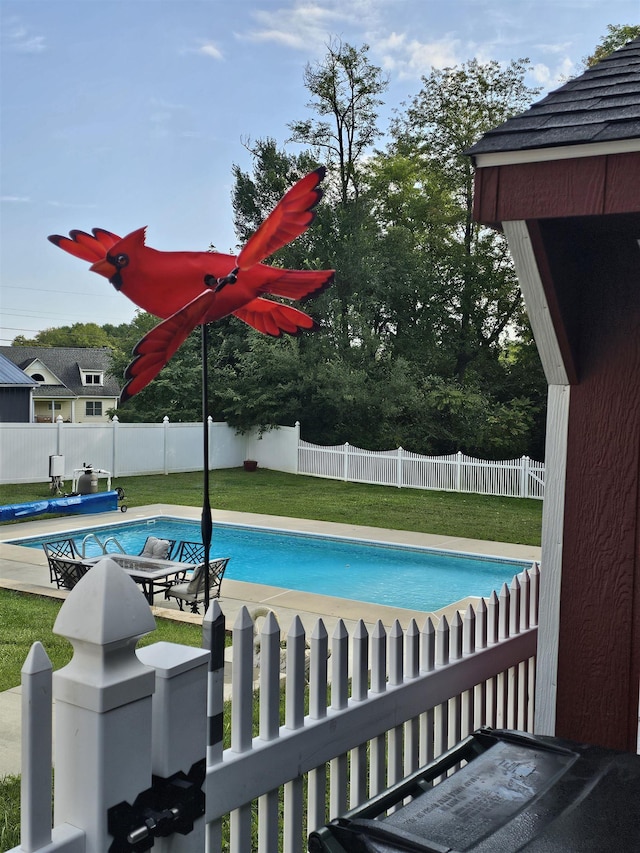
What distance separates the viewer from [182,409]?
22328 mm

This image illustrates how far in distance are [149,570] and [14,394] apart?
1707cm

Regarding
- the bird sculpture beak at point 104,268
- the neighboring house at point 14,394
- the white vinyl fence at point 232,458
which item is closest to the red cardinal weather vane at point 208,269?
the bird sculpture beak at point 104,268

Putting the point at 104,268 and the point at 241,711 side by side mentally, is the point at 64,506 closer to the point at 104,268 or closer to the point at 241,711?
the point at 104,268

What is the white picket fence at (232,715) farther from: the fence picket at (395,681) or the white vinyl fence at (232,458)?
the white vinyl fence at (232,458)

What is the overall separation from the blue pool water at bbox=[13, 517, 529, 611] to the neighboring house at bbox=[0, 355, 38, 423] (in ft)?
38.6

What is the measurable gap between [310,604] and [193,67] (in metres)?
34.5

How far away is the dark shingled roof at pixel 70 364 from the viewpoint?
115ft

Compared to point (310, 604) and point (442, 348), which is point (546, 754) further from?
point (442, 348)

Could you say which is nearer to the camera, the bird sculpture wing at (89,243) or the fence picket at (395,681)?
the fence picket at (395,681)

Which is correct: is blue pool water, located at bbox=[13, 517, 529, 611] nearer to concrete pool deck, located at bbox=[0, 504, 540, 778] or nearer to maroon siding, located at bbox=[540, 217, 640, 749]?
concrete pool deck, located at bbox=[0, 504, 540, 778]

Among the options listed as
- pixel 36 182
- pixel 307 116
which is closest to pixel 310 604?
pixel 307 116

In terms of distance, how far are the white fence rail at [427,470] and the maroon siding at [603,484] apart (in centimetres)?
1291

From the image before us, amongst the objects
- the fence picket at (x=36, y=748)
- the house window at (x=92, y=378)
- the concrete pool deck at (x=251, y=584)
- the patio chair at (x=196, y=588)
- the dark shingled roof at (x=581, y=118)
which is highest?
the dark shingled roof at (x=581, y=118)

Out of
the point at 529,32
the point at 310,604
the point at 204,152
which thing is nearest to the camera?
the point at 310,604
